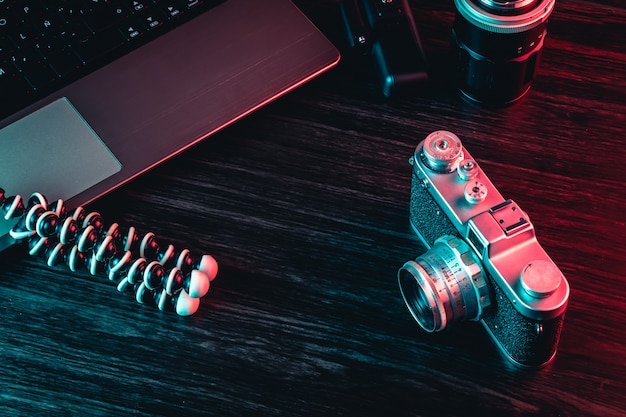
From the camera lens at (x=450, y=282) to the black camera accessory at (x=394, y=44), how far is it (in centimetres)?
21

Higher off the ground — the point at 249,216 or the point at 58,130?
the point at 58,130

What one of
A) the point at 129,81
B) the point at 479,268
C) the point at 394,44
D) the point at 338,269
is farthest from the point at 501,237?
the point at 129,81

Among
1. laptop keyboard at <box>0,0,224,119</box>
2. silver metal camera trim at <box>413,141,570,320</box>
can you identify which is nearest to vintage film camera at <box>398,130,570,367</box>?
silver metal camera trim at <box>413,141,570,320</box>

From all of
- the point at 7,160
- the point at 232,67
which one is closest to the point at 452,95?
the point at 232,67

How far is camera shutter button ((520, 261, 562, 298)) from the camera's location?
2.00 feet

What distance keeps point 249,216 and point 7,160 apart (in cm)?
25

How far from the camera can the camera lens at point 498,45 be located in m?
0.73

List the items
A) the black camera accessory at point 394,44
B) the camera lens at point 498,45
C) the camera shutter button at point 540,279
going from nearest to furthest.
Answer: the camera shutter button at point 540,279, the camera lens at point 498,45, the black camera accessory at point 394,44

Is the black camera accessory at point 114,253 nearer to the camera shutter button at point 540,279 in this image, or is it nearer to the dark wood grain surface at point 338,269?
the dark wood grain surface at point 338,269

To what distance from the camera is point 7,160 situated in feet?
2.69

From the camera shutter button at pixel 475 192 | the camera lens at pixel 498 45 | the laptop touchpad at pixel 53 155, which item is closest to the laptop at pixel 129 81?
the laptop touchpad at pixel 53 155

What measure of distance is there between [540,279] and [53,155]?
48cm

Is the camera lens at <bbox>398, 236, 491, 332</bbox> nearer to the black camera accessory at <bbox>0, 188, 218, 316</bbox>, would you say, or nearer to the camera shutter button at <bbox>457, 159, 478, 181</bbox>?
the camera shutter button at <bbox>457, 159, 478, 181</bbox>

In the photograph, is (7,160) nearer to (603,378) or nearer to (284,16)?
(284,16)
